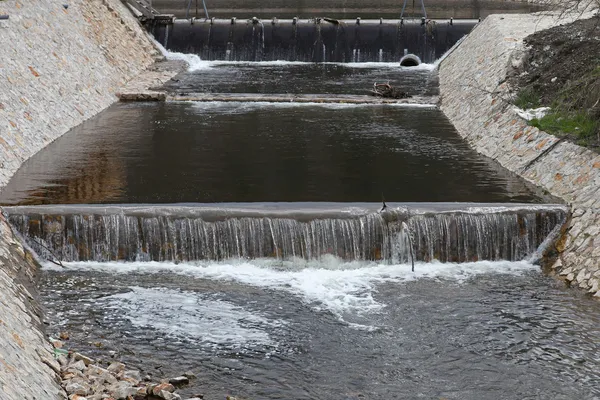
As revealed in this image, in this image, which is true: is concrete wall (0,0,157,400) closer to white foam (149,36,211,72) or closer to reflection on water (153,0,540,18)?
white foam (149,36,211,72)

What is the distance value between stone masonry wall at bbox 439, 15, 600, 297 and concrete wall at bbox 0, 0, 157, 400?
9.41 m

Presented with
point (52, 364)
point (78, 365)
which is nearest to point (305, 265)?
point (78, 365)

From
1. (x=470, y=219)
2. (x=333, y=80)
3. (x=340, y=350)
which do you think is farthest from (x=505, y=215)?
(x=333, y=80)

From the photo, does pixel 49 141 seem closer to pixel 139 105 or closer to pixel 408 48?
pixel 139 105

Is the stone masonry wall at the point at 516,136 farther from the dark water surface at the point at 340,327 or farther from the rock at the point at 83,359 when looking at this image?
the rock at the point at 83,359

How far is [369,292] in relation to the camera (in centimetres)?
1591

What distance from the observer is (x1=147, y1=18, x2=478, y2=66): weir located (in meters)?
42.0

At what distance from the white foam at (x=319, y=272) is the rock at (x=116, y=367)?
3.88 metres

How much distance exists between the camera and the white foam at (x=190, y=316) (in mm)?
13906

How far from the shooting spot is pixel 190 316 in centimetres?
1462

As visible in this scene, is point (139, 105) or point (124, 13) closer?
point (139, 105)

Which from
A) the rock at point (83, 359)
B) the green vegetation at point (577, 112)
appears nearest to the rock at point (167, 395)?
the rock at point (83, 359)

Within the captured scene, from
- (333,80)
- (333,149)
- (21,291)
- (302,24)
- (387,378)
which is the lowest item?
(387,378)

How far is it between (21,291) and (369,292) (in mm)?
5814
